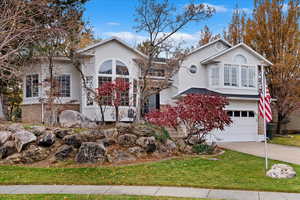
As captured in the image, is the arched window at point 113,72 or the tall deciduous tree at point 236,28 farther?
the tall deciduous tree at point 236,28

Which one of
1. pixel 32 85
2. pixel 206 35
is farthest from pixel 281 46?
pixel 32 85

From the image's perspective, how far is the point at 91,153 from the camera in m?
9.98

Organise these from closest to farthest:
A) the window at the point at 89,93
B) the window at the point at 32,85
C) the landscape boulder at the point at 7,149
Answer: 1. the landscape boulder at the point at 7,149
2. the window at the point at 89,93
3. the window at the point at 32,85

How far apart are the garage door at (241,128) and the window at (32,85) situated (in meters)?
12.2

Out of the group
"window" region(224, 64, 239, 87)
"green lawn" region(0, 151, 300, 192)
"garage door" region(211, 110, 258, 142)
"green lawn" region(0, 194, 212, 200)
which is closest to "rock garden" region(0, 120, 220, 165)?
"green lawn" region(0, 151, 300, 192)

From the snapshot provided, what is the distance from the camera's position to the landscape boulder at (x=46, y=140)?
426 inches

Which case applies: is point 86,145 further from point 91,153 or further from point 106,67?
point 106,67

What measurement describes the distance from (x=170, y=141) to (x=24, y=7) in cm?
792

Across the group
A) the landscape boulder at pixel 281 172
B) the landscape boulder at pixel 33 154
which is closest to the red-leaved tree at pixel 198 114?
the landscape boulder at pixel 281 172

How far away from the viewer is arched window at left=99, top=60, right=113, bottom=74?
17.7 metres

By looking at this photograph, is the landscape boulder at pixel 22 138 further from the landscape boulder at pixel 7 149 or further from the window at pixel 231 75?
the window at pixel 231 75

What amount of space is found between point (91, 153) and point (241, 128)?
12.9 m

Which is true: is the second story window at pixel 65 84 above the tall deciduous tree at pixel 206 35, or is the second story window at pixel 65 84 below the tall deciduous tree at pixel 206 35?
below

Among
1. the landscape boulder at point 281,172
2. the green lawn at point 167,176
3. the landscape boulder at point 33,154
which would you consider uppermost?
the landscape boulder at point 33,154
